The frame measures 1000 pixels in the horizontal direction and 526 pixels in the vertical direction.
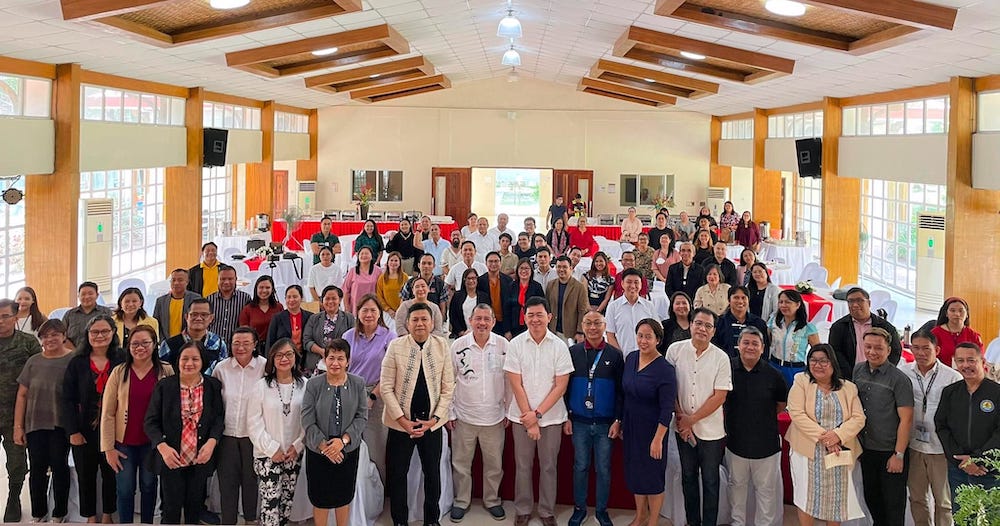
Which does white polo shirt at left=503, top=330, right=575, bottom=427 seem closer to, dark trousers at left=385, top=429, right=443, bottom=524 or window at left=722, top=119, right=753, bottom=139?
dark trousers at left=385, top=429, right=443, bottom=524

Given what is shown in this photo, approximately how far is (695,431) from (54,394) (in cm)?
413

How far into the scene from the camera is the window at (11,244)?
1175 centimetres

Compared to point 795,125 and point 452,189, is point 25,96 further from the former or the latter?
point 795,125

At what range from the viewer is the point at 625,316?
7.95 m

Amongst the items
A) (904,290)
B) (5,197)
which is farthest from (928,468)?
(904,290)

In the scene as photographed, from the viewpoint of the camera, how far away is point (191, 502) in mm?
5352

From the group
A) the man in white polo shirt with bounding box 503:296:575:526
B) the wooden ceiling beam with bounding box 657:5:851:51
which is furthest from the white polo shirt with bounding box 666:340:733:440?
the wooden ceiling beam with bounding box 657:5:851:51

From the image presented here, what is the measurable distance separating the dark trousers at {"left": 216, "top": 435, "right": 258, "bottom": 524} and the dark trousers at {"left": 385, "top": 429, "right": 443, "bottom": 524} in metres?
0.89

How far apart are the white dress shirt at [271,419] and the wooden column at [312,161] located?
67.2 ft

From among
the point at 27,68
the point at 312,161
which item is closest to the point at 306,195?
the point at 312,161

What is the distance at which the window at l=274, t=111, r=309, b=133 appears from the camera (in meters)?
22.4

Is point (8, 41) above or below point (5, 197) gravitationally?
above

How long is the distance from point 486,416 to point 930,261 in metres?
11.8

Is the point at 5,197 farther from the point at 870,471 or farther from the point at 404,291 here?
the point at 870,471
